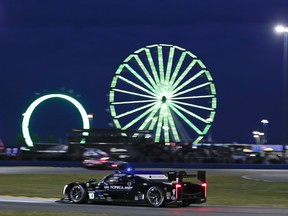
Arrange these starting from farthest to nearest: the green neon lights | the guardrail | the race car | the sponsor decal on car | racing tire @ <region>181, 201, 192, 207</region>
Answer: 1. the green neon lights
2. the guardrail
3. the sponsor decal on car
4. racing tire @ <region>181, 201, 192, 207</region>
5. the race car

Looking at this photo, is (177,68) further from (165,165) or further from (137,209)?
(137,209)

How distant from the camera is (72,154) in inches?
2055

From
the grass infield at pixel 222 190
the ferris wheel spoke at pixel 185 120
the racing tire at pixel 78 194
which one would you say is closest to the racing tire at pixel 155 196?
the racing tire at pixel 78 194

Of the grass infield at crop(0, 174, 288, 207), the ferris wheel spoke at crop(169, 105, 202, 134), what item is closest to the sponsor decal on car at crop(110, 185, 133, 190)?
the grass infield at crop(0, 174, 288, 207)

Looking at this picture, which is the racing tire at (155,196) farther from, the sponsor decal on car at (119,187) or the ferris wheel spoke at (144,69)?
the ferris wheel spoke at (144,69)

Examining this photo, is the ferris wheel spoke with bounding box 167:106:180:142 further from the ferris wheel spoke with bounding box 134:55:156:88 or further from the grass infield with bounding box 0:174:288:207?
the grass infield with bounding box 0:174:288:207

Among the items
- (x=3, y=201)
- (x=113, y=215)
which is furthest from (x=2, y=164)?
(x=113, y=215)

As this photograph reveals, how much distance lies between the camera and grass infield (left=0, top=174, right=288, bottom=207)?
20.6 metres

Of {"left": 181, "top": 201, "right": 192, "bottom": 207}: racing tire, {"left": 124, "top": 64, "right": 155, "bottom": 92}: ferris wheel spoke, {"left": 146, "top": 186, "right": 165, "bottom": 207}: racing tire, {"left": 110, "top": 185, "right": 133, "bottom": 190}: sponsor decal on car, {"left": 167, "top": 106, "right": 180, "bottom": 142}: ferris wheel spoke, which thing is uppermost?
{"left": 124, "top": 64, "right": 155, "bottom": 92}: ferris wheel spoke

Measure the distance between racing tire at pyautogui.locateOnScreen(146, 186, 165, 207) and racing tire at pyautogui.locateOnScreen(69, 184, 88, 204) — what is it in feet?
5.66

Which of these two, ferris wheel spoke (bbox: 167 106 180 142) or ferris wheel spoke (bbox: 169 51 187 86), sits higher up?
ferris wheel spoke (bbox: 169 51 187 86)

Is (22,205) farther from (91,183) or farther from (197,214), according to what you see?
(197,214)

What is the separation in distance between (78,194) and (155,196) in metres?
2.09

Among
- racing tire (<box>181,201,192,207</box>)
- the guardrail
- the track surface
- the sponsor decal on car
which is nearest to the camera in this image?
the track surface
